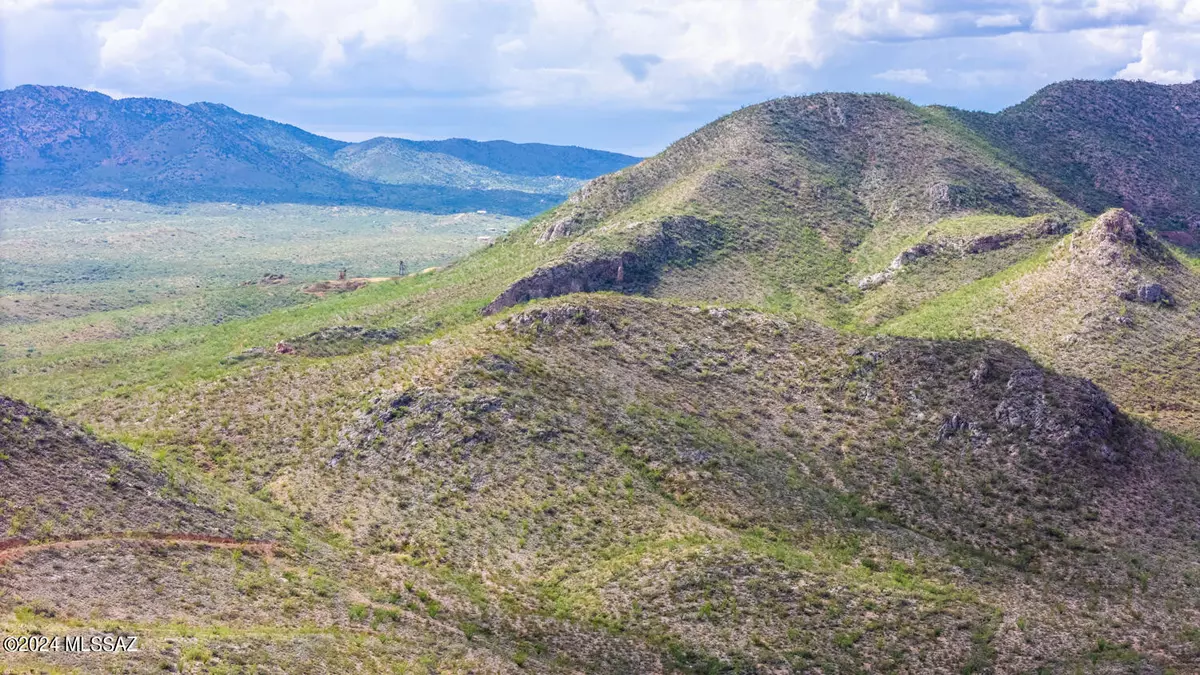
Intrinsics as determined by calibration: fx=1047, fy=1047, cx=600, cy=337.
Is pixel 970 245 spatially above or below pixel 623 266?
above

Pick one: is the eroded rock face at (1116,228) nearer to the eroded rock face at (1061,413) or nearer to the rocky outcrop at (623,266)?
the eroded rock face at (1061,413)

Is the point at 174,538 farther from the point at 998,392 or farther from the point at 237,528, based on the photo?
the point at 998,392

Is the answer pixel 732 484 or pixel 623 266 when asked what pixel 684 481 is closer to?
pixel 732 484

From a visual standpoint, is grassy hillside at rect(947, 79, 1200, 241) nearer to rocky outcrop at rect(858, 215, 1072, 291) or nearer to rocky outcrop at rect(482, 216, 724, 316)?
rocky outcrop at rect(858, 215, 1072, 291)

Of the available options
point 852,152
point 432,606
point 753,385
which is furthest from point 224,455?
point 852,152

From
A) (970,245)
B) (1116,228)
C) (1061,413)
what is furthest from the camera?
(970,245)

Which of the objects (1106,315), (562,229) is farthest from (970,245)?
(562,229)

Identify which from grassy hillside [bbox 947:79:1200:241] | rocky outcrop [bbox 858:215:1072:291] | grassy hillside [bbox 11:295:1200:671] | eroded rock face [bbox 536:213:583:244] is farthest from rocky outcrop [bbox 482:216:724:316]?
grassy hillside [bbox 947:79:1200:241]

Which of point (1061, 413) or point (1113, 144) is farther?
point (1113, 144)

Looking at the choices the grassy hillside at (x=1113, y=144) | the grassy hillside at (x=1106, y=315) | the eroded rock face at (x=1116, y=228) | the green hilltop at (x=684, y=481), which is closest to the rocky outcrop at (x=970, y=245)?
the green hilltop at (x=684, y=481)
